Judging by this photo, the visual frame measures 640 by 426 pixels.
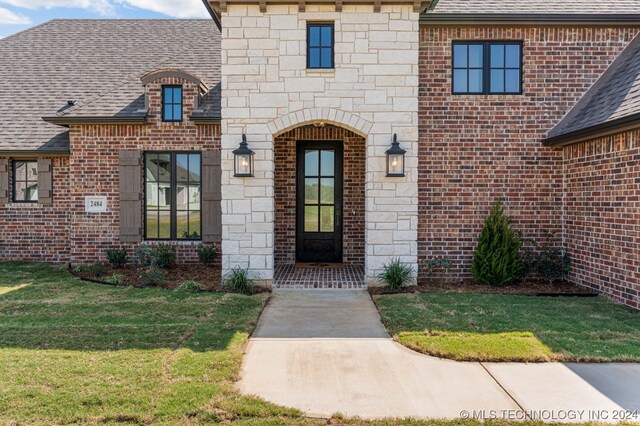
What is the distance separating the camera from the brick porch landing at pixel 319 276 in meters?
8.07

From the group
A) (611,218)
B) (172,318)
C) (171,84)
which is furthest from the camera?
(171,84)

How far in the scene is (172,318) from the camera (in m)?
5.90

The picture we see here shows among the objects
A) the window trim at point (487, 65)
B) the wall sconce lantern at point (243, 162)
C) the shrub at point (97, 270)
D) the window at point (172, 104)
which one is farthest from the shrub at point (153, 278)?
the window trim at point (487, 65)

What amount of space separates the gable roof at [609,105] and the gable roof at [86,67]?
676cm

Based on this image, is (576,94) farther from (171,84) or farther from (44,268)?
(44,268)

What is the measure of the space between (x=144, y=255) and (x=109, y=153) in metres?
2.47

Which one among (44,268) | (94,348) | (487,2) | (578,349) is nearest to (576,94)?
(487,2)

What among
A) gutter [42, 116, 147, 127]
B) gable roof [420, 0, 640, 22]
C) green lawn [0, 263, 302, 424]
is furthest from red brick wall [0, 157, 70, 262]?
gable roof [420, 0, 640, 22]

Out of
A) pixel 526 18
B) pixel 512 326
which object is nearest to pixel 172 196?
pixel 512 326

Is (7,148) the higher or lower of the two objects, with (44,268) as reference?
higher

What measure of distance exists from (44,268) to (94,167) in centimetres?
243

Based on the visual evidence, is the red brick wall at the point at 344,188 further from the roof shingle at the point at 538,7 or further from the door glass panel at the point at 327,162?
the roof shingle at the point at 538,7

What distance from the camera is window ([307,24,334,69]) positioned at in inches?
314

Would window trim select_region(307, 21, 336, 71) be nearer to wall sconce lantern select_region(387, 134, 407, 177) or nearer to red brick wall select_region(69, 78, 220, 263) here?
wall sconce lantern select_region(387, 134, 407, 177)
